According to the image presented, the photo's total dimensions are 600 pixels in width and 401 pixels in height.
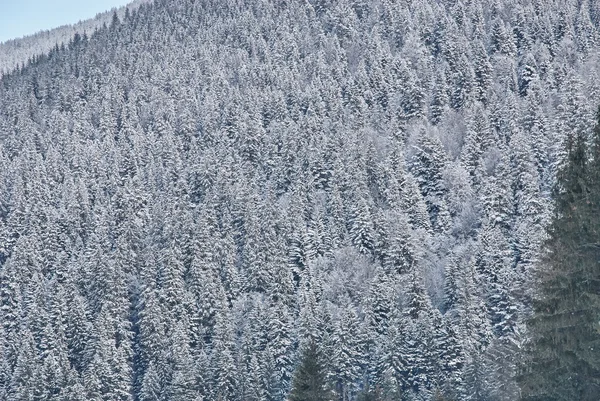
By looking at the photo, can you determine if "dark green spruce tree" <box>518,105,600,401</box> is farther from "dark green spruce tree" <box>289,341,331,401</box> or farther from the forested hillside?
the forested hillside

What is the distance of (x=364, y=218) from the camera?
105m

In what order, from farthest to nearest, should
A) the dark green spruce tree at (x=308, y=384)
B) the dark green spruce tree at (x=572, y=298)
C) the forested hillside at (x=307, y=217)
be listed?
the forested hillside at (x=307, y=217), the dark green spruce tree at (x=308, y=384), the dark green spruce tree at (x=572, y=298)

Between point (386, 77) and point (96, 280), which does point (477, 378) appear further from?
point (386, 77)

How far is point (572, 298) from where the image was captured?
1819 centimetres

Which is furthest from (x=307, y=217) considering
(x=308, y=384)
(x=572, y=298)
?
(x=572, y=298)

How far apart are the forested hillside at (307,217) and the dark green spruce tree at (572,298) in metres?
9.62

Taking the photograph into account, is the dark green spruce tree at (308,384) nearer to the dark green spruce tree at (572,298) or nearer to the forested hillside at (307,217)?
the forested hillside at (307,217)

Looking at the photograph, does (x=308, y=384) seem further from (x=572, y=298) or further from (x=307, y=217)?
(x=307, y=217)

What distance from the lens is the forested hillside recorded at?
78625 millimetres

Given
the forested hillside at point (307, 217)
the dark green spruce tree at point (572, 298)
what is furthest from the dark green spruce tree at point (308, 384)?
the dark green spruce tree at point (572, 298)

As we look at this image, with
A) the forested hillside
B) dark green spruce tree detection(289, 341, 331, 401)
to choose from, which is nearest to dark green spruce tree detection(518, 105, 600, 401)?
dark green spruce tree detection(289, 341, 331, 401)

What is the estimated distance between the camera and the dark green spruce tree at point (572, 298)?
17750 millimetres

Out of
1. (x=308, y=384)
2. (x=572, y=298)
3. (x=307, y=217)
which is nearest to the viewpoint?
(x=572, y=298)

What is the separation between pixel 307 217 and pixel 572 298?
95.4 m
